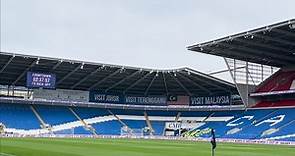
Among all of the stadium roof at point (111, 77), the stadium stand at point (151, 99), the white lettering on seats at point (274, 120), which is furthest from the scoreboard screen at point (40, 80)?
the white lettering on seats at point (274, 120)

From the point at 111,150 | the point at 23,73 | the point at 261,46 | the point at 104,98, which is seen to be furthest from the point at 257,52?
the point at 111,150

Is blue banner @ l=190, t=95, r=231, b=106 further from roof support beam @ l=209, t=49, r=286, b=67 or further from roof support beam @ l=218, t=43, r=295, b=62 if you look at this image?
roof support beam @ l=218, t=43, r=295, b=62

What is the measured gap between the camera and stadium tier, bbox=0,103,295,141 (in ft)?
204

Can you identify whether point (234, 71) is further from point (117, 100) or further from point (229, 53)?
point (117, 100)

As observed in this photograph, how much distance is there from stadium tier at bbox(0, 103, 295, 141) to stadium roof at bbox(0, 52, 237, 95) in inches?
144

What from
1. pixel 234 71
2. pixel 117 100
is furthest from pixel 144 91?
pixel 234 71

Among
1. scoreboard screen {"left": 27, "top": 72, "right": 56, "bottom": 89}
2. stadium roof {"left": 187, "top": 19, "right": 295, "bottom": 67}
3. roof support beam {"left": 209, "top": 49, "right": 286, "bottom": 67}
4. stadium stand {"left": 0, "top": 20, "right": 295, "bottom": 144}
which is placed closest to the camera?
stadium roof {"left": 187, "top": 19, "right": 295, "bottom": 67}

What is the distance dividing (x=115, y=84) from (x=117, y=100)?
488 cm

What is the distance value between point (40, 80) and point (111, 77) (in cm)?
1167

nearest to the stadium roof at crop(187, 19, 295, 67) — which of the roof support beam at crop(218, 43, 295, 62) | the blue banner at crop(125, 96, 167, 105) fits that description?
the roof support beam at crop(218, 43, 295, 62)

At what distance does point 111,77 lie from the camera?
240 feet

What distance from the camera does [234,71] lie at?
68000mm

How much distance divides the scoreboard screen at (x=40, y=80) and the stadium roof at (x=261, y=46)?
20553 millimetres

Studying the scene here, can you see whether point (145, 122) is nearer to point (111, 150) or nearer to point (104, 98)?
point (104, 98)
